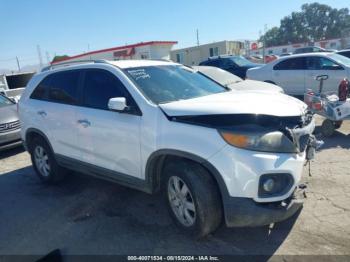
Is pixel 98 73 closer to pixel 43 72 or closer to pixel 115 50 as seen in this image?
pixel 43 72

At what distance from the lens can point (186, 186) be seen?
11.5 ft

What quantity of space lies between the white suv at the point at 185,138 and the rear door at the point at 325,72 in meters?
6.71

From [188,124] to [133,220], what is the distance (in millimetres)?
1523

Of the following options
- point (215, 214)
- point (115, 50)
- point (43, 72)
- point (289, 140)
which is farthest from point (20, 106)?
point (115, 50)

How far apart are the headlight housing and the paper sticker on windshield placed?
4.77 ft

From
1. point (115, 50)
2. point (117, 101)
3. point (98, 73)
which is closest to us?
point (117, 101)

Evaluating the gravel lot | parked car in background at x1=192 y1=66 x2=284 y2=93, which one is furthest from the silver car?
parked car in background at x1=192 y1=66 x2=284 y2=93

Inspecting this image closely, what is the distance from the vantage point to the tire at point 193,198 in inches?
132

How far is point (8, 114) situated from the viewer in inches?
330

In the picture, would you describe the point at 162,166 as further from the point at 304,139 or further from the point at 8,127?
the point at 8,127

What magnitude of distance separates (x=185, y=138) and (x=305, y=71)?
8.62 meters

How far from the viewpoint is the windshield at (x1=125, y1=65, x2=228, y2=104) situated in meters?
4.02

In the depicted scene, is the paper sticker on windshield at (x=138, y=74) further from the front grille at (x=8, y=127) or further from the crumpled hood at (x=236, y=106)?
the front grille at (x=8, y=127)

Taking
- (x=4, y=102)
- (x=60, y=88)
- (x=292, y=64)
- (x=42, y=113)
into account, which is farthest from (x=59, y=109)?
(x=292, y=64)
